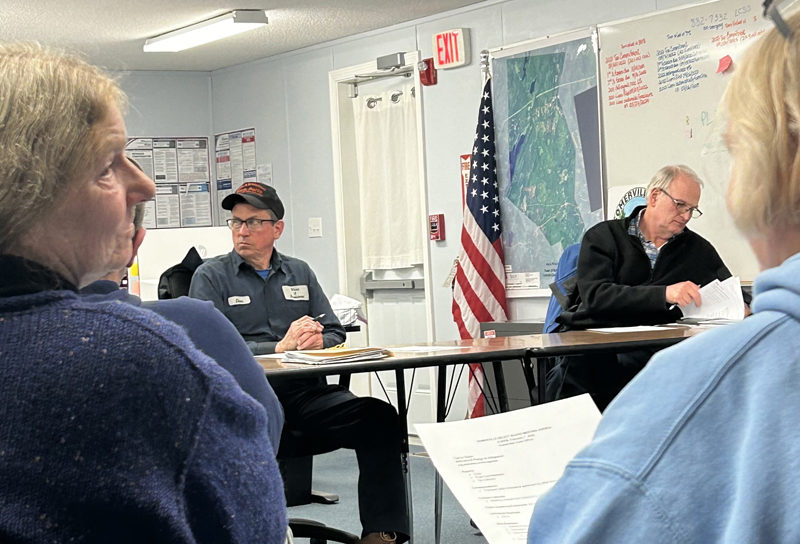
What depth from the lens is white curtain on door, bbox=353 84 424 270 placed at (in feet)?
22.6

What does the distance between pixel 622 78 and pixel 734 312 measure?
2.19 metres

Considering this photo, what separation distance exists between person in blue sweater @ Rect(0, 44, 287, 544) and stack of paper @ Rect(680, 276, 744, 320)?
3.03 meters

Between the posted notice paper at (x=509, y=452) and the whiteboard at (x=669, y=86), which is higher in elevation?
the whiteboard at (x=669, y=86)

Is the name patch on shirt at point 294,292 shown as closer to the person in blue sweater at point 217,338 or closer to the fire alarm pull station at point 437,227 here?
the fire alarm pull station at point 437,227

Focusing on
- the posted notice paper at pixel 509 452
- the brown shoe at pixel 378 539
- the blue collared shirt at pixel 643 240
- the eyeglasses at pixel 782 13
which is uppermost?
the eyeglasses at pixel 782 13

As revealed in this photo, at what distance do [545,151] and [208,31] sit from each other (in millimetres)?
2275

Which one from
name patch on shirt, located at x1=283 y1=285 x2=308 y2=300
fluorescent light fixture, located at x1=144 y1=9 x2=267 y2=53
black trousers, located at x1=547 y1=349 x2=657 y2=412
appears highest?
fluorescent light fixture, located at x1=144 y1=9 x2=267 y2=53

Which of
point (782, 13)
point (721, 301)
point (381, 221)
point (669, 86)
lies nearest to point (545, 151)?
point (669, 86)

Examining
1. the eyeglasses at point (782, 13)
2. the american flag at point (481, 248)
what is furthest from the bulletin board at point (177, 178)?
the eyeglasses at point (782, 13)

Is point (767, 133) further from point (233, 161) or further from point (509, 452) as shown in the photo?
point (233, 161)

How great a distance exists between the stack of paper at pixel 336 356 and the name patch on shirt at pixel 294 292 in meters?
0.99

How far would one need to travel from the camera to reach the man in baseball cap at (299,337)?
3.58 m

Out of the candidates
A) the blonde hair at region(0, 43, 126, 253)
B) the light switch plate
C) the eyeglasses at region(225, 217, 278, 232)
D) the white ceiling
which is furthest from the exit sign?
the blonde hair at region(0, 43, 126, 253)

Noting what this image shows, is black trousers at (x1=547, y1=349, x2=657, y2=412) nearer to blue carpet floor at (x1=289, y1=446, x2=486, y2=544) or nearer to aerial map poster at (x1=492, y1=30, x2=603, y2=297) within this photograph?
blue carpet floor at (x1=289, y1=446, x2=486, y2=544)
